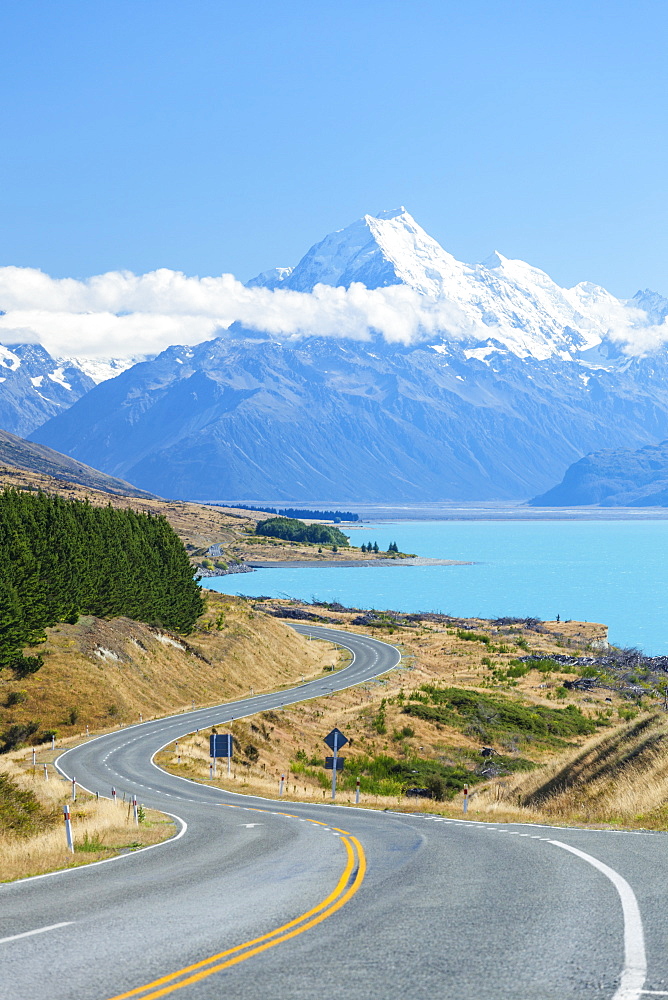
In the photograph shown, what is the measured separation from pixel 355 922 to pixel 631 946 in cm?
306

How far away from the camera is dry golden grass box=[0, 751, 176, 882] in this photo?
54.1ft

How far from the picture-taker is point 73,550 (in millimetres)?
66188

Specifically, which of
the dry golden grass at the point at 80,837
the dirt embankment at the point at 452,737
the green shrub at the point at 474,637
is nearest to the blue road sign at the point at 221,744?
the dirt embankment at the point at 452,737

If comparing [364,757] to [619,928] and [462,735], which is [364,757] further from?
[619,928]

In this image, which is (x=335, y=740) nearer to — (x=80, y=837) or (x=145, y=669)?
(x=80, y=837)

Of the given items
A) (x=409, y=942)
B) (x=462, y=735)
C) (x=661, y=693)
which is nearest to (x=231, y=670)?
(x=462, y=735)

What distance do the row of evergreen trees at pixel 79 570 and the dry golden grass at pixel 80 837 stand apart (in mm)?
27796

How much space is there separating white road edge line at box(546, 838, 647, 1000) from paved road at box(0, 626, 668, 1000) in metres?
0.03

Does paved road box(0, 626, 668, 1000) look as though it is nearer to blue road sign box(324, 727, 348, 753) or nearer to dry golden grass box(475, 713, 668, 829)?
dry golden grass box(475, 713, 668, 829)

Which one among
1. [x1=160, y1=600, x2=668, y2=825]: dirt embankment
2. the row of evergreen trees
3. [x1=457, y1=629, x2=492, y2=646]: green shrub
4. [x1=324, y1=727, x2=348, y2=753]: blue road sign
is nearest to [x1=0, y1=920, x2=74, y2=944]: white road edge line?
[x1=160, y1=600, x2=668, y2=825]: dirt embankment

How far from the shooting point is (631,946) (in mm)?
9055

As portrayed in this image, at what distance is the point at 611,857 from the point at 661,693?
6504 cm

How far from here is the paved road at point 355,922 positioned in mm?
8266

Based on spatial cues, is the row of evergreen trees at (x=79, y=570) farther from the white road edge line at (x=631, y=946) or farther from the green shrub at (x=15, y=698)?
the white road edge line at (x=631, y=946)
